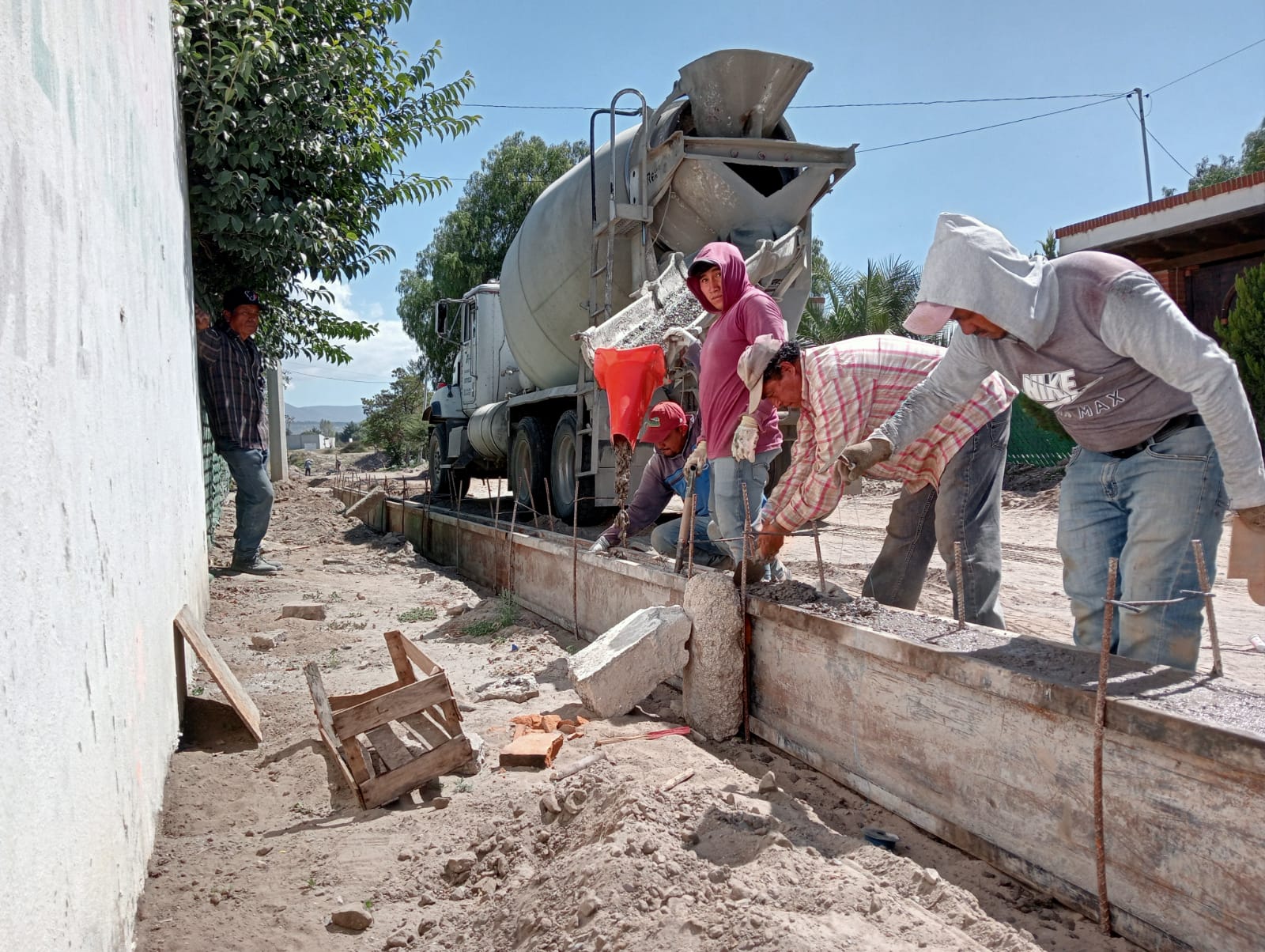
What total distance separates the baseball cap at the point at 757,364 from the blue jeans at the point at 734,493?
51 centimetres

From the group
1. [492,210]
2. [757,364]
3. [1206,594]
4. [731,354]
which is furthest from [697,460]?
[492,210]

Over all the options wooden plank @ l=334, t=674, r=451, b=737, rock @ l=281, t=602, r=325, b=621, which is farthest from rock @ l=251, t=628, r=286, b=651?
wooden plank @ l=334, t=674, r=451, b=737

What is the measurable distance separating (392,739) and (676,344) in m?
3.27

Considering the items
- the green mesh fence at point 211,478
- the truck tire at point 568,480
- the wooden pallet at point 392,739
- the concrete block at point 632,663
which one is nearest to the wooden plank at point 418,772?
the wooden pallet at point 392,739

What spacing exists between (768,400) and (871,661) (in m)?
1.32

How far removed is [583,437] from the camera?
311 inches

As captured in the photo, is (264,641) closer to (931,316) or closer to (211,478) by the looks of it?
(211,478)

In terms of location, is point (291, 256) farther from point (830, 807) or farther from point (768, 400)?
point (830, 807)

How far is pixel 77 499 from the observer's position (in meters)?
2.02

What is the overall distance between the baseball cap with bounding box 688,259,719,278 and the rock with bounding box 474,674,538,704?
88.7 inches

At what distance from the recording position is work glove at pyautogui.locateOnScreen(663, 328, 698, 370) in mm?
5812

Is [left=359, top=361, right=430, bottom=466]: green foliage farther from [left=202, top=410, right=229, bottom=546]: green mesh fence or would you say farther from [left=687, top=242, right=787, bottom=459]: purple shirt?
[left=687, top=242, right=787, bottom=459]: purple shirt

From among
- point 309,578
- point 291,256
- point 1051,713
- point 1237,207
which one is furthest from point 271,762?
point 1237,207

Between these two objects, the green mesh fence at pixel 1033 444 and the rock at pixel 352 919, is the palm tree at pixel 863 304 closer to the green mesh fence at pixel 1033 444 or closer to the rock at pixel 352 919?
the green mesh fence at pixel 1033 444
